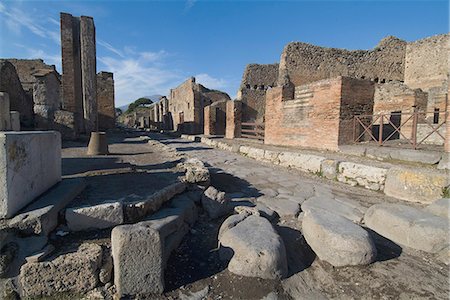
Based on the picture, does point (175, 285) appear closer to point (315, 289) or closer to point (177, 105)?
point (315, 289)

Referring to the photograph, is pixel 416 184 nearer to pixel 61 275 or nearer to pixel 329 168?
pixel 329 168

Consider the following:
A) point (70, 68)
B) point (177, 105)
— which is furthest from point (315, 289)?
point (177, 105)

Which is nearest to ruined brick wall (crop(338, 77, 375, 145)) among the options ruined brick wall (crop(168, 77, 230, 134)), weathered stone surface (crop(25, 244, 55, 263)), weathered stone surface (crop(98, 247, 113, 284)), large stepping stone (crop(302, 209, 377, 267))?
large stepping stone (crop(302, 209, 377, 267))

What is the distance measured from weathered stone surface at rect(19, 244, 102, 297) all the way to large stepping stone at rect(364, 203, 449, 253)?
295 cm

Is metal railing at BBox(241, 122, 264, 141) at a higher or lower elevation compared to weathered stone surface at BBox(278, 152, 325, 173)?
higher

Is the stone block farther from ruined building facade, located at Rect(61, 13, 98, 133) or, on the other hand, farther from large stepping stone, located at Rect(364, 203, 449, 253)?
ruined building facade, located at Rect(61, 13, 98, 133)

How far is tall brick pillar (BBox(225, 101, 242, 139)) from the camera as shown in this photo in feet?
46.8

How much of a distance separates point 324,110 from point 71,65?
38.1 ft

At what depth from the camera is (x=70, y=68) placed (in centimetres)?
1170

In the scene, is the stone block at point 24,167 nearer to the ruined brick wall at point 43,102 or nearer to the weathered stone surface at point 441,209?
the weathered stone surface at point 441,209

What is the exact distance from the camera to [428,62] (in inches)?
768

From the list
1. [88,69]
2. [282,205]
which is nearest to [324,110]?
[282,205]

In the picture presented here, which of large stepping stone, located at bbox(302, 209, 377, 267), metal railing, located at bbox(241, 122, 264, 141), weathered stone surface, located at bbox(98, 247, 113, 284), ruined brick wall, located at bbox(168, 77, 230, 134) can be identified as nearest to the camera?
weathered stone surface, located at bbox(98, 247, 113, 284)

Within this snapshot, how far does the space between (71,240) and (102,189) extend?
3.54ft
